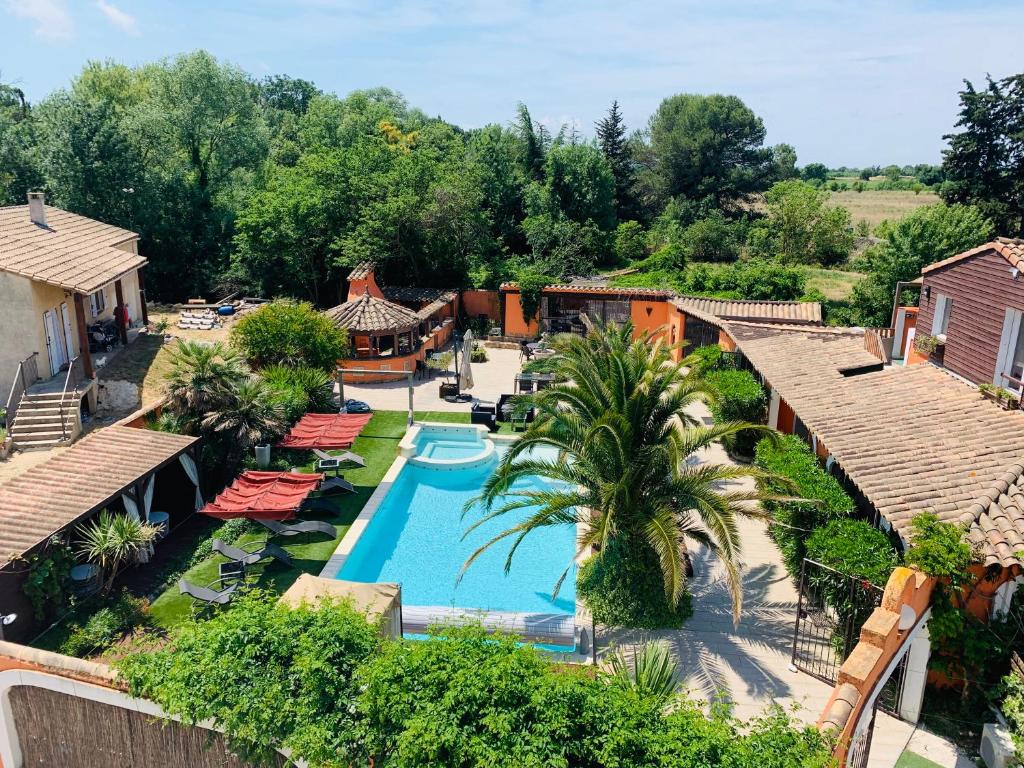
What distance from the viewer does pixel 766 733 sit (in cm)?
713

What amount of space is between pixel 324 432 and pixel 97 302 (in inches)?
436

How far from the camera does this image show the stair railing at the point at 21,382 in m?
18.6

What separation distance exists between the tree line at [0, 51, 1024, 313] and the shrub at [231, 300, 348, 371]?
41.8 ft

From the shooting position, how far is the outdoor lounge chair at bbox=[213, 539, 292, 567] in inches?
575

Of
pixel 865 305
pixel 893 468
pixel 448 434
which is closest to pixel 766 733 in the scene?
pixel 893 468

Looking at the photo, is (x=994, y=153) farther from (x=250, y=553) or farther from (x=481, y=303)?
(x=250, y=553)

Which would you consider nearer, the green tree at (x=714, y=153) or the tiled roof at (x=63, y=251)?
the tiled roof at (x=63, y=251)

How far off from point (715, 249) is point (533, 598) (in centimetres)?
3879

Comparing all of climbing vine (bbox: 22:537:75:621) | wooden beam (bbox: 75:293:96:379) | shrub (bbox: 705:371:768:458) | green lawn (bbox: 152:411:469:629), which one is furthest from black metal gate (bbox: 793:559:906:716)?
wooden beam (bbox: 75:293:96:379)

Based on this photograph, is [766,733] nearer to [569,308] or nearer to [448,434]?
[448,434]

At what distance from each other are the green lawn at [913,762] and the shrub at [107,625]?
12259mm

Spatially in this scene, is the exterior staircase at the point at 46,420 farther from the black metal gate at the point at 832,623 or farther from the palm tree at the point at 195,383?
the black metal gate at the point at 832,623

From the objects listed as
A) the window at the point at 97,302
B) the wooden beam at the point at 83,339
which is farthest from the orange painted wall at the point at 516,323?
the wooden beam at the point at 83,339

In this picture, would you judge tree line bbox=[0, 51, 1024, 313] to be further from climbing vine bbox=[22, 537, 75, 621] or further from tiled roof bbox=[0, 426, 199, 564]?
climbing vine bbox=[22, 537, 75, 621]
